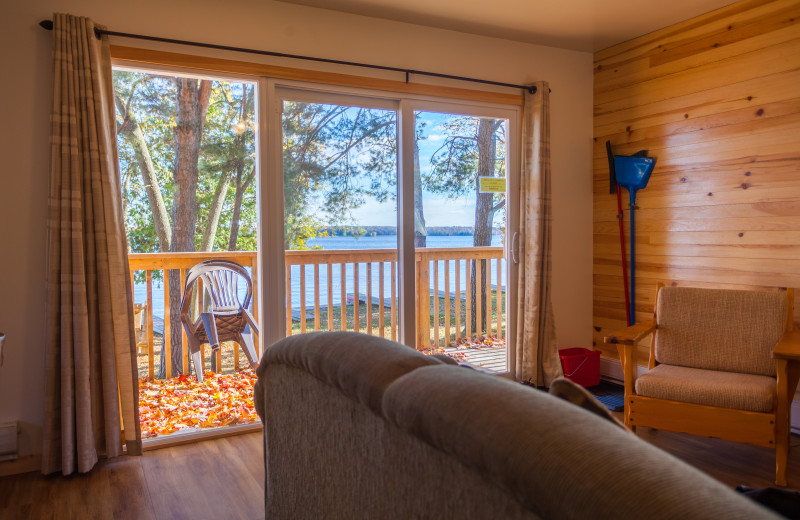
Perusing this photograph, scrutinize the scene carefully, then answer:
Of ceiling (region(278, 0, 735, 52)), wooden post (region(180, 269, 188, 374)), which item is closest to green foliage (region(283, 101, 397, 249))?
ceiling (region(278, 0, 735, 52))

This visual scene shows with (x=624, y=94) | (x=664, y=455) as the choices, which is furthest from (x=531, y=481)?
(x=624, y=94)

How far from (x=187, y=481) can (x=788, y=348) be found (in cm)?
277

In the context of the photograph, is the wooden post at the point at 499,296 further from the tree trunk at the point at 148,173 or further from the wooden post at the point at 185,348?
the tree trunk at the point at 148,173

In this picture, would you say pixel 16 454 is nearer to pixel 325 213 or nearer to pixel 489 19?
pixel 325 213

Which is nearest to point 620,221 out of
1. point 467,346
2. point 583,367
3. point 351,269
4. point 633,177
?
point 633,177

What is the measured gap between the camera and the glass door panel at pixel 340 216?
3410 mm

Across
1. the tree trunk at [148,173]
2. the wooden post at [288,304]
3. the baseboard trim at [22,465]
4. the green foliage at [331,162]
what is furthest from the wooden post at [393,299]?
the baseboard trim at [22,465]

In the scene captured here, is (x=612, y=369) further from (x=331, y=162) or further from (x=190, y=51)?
(x=190, y=51)

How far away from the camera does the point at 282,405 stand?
5.16 ft

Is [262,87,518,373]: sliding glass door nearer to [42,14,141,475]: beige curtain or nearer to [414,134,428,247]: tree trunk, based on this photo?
[414,134,428,247]: tree trunk

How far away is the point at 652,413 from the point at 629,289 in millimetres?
1443

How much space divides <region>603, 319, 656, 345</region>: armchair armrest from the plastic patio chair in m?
2.55

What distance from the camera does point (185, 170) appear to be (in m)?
4.54

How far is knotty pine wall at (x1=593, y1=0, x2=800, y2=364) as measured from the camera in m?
3.20
